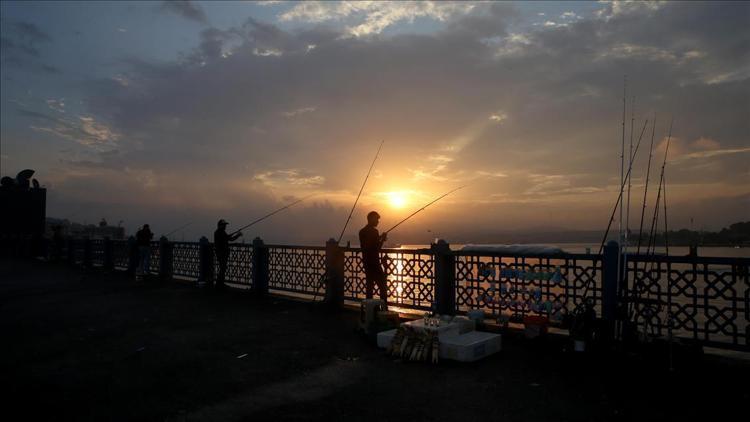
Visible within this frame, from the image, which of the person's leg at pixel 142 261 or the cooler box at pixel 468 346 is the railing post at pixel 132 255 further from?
the cooler box at pixel 468 346

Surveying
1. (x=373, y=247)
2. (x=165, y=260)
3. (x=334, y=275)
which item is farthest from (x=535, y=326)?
(x=165, y=260)

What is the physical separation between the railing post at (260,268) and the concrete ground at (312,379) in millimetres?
4584

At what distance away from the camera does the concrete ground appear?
515 cm

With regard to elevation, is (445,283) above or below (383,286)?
above

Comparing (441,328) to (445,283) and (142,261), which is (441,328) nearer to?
(445,283)

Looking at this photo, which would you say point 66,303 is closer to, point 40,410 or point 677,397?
point 40,410

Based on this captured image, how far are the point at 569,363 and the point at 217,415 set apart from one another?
494 cm

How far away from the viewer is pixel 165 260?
64.9ft

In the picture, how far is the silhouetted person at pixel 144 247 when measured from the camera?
20.3 meters

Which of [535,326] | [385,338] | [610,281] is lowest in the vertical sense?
[385,338]

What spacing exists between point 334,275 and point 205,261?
23.9 feet

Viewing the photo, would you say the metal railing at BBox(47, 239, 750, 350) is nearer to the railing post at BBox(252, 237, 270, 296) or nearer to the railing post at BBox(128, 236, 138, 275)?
the railing post at BBox(252, 237, 270, 296)

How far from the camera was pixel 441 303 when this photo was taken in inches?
395

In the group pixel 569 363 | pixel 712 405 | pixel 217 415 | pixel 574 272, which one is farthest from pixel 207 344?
pixel 712 405
